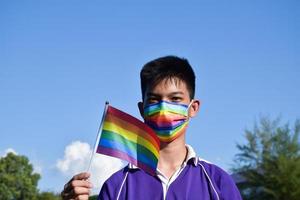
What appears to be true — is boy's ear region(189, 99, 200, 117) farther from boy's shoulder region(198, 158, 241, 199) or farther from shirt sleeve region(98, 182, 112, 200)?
shirt sleeve region(98, 182, 112, 200)

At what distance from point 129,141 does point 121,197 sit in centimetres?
46

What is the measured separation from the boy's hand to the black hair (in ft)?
3.59

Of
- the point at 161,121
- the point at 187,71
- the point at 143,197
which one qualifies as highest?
the point at 187,71

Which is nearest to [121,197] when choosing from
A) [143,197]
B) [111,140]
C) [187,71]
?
[143,197]

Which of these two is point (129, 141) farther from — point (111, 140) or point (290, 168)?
point (290, 168)

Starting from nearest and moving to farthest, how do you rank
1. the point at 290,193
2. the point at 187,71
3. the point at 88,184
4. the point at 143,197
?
the point at 88,184
the point at 143,197
the point at 187,71
the point at 290,193

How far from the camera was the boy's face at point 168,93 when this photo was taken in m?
4.39

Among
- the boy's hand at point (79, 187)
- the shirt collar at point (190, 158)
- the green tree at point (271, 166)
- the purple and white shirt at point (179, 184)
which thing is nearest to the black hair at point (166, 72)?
the shirt collar at point (190, 158)

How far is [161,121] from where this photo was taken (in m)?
4.37

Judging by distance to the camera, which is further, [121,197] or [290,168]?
[290,168]

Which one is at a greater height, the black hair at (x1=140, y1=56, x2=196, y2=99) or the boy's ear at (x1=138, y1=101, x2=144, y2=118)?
the black hair at (x1=140, y1=56, x2=196, y2=99)

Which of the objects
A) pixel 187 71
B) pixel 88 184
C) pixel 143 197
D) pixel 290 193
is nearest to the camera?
pixel 88 184

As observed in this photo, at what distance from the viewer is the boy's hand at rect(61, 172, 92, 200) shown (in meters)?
3.65

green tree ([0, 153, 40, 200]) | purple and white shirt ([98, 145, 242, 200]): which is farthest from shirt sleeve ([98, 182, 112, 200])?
green tree ([0, 153, 40, 200])
